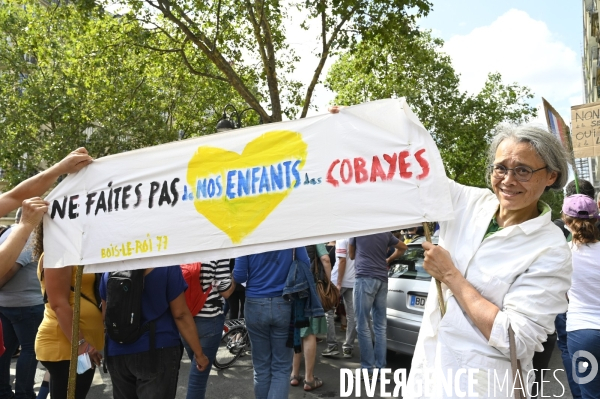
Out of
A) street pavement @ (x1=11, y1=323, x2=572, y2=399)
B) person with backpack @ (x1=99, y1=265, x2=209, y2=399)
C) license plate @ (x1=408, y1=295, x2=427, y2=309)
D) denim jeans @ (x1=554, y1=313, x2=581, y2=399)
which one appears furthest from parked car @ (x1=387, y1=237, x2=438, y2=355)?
person with backpack @ (x1=99, y1=265, x2=209, y2=399)

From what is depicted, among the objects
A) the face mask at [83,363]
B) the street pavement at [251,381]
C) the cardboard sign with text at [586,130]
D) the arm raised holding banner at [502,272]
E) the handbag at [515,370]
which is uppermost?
the cardboard sign with text at [586,130]

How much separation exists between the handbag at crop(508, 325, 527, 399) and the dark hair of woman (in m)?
2.01

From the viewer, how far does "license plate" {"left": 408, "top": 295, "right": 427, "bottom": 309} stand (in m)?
5.96

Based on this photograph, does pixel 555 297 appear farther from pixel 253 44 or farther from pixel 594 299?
pixel 253 44

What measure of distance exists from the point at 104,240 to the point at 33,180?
55 centimetres

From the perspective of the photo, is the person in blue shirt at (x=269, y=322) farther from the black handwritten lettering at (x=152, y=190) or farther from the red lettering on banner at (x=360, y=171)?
the red lettering on banner at (x=360, y=171)

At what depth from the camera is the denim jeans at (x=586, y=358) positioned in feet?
11.0

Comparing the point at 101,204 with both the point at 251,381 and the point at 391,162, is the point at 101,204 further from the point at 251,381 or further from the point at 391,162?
the point at 251,381

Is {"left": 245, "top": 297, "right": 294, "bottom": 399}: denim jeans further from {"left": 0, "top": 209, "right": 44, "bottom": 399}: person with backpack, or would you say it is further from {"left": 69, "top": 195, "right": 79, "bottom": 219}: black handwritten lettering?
{"left": 0, "top": 209, "right": 44, "bottom": 399}: person with backpack

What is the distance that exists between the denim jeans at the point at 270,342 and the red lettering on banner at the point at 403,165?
202 cm

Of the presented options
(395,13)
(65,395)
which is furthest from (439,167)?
(395,13)

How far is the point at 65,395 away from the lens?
137 inches

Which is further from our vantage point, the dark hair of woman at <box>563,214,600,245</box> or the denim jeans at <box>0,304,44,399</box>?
the denim jeans at <box>0,304,44,399</box>

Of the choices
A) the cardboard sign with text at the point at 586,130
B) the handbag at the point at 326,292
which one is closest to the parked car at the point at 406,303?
the handbag at the point at 326,292
